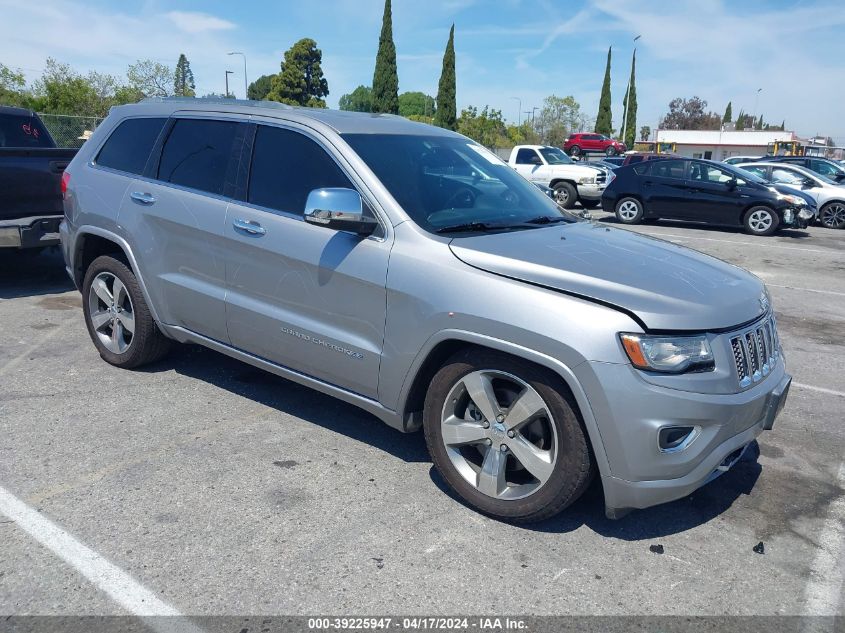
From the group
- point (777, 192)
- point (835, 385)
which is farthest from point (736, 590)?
point (777, 192)

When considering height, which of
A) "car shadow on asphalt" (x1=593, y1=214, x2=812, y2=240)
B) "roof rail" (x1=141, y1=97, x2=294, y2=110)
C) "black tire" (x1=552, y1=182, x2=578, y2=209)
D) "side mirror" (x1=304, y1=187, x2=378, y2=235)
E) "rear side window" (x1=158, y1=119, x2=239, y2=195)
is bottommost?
"car shadow on asphalt" (x1=593, y1=214, x2=812, y2=240)

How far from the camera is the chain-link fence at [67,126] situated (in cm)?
2196

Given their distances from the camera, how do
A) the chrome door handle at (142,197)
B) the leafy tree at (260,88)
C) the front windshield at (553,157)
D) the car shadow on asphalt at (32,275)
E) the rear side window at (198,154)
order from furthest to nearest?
1. the leafy tree at (260,88)
2. the front windshield at (553,157)
3. the car shadow on asphalt at (32,275)
4. the chrome door handle at (142,197)
5. the rear side window at (198,154)

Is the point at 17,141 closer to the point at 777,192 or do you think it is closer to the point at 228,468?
the point at 228,468

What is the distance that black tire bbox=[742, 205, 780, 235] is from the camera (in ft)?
50.3

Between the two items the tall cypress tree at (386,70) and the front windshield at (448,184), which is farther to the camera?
the tall cypress tree at (386,70)

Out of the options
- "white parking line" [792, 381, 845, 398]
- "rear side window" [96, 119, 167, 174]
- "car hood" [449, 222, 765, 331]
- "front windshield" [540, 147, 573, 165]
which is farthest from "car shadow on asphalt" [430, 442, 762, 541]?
"front windshield" [540, 147, 573, 165]

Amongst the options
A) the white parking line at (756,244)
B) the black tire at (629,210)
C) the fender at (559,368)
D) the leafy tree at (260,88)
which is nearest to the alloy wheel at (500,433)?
the fender at (559,368)

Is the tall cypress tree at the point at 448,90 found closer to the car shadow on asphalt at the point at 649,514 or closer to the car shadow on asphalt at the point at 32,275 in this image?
the car shadow on asphalt at the point at 32,275

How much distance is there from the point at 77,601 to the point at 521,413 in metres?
1.89

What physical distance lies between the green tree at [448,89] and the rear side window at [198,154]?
52.2 m

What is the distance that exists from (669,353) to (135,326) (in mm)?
3576

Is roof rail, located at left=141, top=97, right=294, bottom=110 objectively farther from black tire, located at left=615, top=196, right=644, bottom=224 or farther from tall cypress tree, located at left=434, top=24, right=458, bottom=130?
tall cypress tree, located at left=434, top=24, right=458, bottom=130

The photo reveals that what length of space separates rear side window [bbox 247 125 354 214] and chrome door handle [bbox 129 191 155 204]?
87 centimetres
